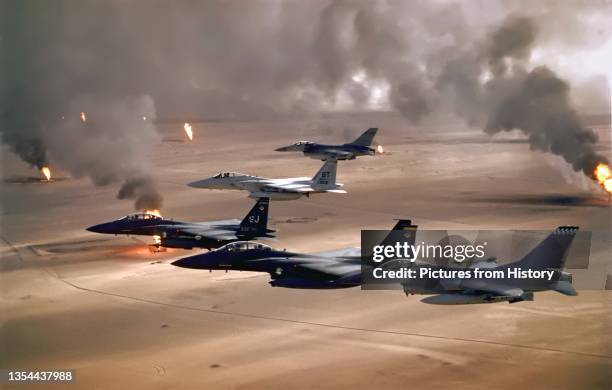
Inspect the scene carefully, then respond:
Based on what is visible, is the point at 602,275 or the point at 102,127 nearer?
the point at 602,275

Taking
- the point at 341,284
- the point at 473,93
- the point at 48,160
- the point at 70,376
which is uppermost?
the point at 473,93

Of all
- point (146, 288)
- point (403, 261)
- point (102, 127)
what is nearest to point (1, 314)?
point (146, 288)

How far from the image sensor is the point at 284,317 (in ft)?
164

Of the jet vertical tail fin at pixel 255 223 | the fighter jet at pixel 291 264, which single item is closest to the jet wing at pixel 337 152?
the jet vertical tail fin at pixel 255 223

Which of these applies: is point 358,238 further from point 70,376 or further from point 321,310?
point 70,376

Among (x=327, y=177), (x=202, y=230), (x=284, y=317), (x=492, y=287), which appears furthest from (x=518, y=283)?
(x=327, y=177)

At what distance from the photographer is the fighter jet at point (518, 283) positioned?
49250mm

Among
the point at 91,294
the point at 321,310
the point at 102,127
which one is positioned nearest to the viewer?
the point at 321,310

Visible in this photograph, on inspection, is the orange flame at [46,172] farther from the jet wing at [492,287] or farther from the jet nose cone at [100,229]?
the jet wing at [492,287]

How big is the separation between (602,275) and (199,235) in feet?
106

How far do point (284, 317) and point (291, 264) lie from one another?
5467mm

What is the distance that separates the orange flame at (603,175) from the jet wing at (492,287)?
4422 centimetres

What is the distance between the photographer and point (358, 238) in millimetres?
72000

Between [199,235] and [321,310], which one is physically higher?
[199,235]
